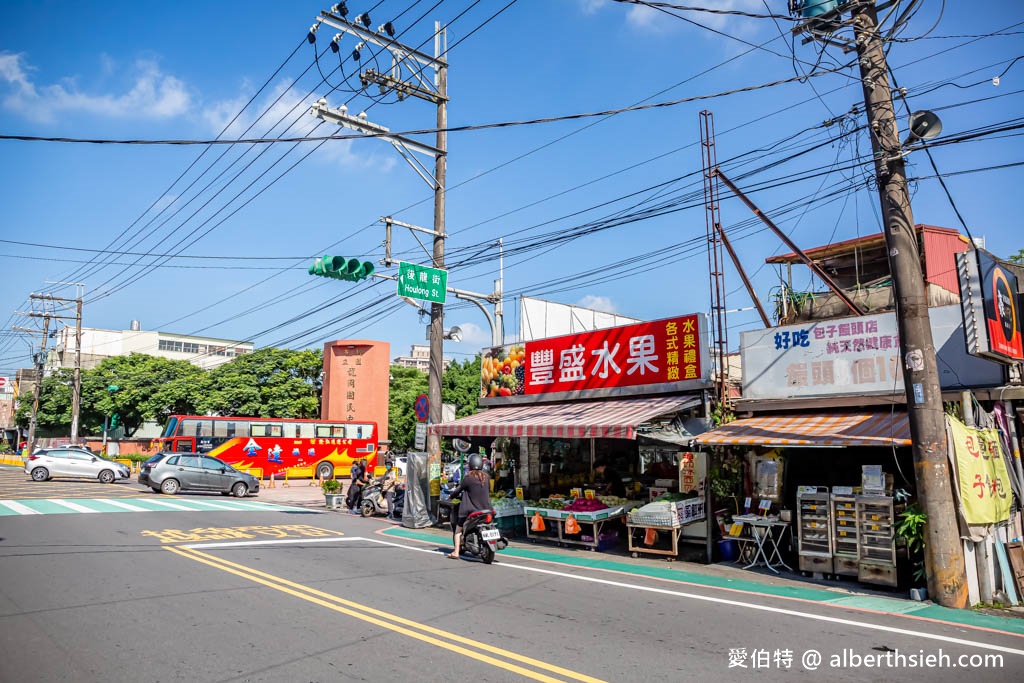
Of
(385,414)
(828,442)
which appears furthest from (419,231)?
(385,414)

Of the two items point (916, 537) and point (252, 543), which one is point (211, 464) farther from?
point (916, 537)

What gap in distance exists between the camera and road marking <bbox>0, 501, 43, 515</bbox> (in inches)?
651

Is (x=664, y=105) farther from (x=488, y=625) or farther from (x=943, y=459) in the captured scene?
(x=488, y=625)

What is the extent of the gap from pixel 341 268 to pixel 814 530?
33.0ft

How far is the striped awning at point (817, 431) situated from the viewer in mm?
9875

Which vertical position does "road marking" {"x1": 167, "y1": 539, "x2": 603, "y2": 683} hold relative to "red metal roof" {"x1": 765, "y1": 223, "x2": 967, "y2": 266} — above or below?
below

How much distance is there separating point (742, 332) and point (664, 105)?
4688mm

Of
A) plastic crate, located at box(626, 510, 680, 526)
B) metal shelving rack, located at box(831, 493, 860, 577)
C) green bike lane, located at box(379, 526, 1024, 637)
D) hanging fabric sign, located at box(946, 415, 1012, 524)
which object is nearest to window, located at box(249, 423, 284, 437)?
green bike lane, located at box(379, 526, 1024, 637)

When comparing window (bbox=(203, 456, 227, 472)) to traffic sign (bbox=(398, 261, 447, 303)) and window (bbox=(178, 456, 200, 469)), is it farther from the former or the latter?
traffic sign (bbox=(398, 261, 447, 303))

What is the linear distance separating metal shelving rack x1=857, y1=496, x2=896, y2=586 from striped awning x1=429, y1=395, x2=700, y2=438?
12.2ft

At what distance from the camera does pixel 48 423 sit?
59.5m

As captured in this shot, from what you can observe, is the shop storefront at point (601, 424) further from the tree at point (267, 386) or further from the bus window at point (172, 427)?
the tree at point (267, 386)

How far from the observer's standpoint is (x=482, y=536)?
36.6 feet

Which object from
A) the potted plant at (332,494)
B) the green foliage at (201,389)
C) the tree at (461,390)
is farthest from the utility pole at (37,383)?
the potted plant at (332,494)
